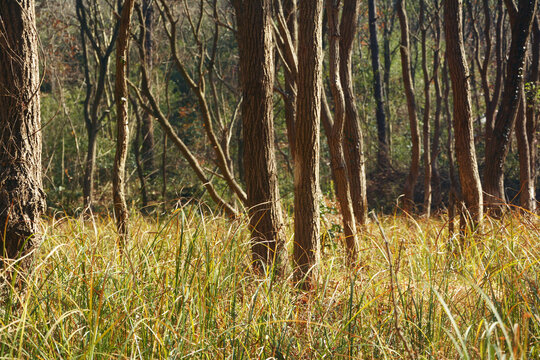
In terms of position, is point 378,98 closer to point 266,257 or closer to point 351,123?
point 351,123

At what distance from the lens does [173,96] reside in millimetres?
16812

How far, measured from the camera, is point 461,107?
5285 mm

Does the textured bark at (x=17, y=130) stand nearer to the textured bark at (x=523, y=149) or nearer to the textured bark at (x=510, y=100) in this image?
the textured bark at (x=510, y=100)

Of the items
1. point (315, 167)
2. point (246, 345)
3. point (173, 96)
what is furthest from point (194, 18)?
point (246, 345)

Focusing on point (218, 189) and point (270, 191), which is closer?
point (270, 191)

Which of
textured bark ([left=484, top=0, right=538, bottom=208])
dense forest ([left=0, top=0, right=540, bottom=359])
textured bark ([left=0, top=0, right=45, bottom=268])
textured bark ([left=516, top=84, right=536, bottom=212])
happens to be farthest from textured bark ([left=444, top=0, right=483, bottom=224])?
textured bark ([left=0, top=0, right=45, bottom=268])

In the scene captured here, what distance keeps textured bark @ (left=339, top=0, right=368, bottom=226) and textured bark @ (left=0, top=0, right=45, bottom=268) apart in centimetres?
378

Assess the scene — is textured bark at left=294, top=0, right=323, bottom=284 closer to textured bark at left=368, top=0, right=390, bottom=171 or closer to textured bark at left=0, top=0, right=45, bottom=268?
textured bark at left=0, top=0, right=45, bottom=268

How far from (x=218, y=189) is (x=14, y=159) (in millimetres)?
9097

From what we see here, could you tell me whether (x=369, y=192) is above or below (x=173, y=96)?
below

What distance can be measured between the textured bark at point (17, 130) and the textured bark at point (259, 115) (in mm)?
1420

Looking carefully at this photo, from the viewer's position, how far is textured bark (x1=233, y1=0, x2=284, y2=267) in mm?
3781

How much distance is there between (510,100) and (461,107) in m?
1.49

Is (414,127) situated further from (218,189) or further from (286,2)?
(218,189)
